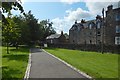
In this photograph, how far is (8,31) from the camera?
142 ft

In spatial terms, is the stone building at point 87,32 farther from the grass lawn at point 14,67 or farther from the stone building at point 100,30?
the grass lawn at point 14,67

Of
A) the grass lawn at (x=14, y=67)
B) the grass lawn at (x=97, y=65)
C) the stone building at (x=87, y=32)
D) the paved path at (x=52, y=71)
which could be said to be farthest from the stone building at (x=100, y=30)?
the paved path at (x=52, y=71)

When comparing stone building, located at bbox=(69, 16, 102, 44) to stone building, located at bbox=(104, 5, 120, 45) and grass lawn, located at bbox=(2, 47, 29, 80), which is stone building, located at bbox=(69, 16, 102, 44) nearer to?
stone building, located at bbox=(104, 5, 120, 45)

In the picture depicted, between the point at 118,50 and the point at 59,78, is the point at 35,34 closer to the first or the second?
the point at 118,50

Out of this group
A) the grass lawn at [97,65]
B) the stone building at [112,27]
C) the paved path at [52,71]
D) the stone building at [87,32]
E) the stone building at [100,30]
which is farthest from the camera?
the stone building at [87,32]

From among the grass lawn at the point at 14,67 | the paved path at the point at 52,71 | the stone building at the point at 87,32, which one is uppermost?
the stone building at the point at 87,32

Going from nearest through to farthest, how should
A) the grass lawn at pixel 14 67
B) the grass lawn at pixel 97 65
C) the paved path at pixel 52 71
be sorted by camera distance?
the paved path at pixel 52 71 → the grass lawn at pixel 97 65 → the grass lawn at pixel 14 67

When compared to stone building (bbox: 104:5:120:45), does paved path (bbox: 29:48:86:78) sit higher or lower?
lower

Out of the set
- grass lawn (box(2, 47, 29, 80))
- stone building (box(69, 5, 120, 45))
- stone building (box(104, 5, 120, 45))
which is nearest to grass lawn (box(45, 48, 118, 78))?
grass lawn (box(2, 47, 29, 80))

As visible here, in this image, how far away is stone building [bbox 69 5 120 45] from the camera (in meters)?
61.8

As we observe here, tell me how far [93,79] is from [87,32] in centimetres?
6488

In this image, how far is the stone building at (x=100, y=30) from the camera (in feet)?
203

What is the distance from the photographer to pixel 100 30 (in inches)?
2731

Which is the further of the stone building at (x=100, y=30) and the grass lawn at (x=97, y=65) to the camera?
the stone building at (x=100, y=30)
